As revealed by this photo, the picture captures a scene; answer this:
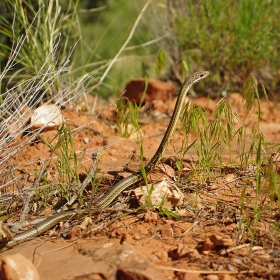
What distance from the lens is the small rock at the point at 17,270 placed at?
249cm

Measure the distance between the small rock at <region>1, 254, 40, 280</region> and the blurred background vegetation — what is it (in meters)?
3.02

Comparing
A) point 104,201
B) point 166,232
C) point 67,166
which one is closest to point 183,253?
point 166,232

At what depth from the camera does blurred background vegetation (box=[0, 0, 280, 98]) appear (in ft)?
18.0

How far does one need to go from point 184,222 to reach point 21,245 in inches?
43.3

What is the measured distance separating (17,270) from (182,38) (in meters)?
4.94

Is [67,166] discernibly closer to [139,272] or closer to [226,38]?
[139,272]

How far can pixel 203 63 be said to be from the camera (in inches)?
273

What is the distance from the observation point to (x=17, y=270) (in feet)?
8.17

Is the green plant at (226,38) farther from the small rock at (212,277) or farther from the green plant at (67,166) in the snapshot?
the small rock at (212,277)

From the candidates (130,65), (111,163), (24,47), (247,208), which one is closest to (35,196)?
(111,163)

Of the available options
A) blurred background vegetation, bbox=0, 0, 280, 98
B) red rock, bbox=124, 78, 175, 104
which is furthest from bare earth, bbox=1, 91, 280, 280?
red rock, bbox=124, 78, 175, 104

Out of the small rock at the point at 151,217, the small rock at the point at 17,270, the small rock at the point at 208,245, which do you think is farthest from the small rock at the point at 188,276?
the small rock at the point at 17,270

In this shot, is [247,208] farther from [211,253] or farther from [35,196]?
[35,196]

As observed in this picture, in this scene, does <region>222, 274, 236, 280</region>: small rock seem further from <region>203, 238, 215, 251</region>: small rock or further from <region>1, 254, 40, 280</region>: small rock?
<region>1, 254, 40, 280</region>: small rock
